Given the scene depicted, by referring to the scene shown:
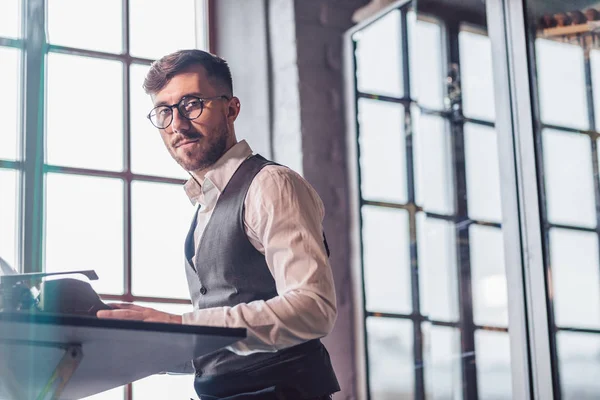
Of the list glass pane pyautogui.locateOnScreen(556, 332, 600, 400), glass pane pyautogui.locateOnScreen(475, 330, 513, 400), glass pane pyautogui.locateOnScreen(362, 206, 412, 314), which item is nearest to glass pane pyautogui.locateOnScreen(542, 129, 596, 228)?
glass pane pyautogui.locateOnScreen(556, 332, 600, 400)

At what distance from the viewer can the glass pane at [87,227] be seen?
355cm

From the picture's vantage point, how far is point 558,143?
2926 millimetres

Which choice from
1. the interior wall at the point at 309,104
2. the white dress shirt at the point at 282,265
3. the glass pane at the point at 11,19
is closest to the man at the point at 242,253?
the white dress shirt at the point at 282,265

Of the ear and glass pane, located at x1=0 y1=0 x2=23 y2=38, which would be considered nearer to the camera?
the ear

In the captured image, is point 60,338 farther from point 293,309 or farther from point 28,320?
point 293,309

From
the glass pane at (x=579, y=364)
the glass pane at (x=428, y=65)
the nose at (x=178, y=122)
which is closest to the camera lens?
the nose at (x=178, y=122)

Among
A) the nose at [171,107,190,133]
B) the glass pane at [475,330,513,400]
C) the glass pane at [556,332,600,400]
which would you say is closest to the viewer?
the nose at [171,107,190,133]

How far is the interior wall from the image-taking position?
368 cm

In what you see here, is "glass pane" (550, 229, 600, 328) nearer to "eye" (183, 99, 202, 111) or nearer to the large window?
"eye" (183, 99, 202, 111)

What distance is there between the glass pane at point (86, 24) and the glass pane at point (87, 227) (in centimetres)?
53

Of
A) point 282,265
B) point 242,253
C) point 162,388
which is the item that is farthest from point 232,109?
point 162,388

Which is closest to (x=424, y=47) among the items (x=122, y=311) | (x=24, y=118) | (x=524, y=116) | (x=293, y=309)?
(x=524, y=116)

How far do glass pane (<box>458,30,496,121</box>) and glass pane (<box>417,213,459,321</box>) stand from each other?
383mm

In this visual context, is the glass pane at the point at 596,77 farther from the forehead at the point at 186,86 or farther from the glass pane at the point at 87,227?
the glass pane at the point at 87,227
